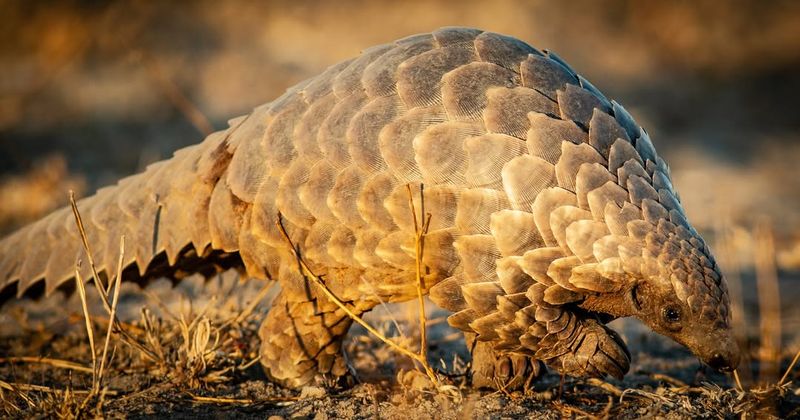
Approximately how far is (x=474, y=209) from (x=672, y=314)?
2.87 feet

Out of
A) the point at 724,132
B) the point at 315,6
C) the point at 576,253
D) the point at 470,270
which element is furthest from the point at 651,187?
the point at 315,6

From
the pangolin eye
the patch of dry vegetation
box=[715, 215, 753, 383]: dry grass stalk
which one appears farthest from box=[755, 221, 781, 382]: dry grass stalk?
the pangolin eye

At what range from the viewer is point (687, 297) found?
10.1 ft

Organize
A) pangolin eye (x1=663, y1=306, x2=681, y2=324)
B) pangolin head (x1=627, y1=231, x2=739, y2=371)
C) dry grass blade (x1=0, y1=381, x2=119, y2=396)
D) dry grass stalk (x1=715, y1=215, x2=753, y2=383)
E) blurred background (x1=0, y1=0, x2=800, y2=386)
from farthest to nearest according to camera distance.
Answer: blurred background (x1=0, y1=0, x2=800, y2=386) < dry grass stalk (x1=715, y1=215, x2=753, y2=383) < dry grass blade (x1=0, y1=381, x2=119, y2=396) < pangolin eye (x1=663, y1=306, x2=681, y2=324) < pangolin head (x1=627, y1=231, x2=739, y2=371)

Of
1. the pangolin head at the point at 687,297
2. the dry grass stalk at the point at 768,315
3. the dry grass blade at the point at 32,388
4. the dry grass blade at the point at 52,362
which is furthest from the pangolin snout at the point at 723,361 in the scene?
the dry grass blade at the point at 52,362

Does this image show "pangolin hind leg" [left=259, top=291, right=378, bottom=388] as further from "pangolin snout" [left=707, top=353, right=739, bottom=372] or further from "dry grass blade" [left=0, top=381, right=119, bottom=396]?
"pangolin snout" [left=707, top=353, right=739, bottom=372]

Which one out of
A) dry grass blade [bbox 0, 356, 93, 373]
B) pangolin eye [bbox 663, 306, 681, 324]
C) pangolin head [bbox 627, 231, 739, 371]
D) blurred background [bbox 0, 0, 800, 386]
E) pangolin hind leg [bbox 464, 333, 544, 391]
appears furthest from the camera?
blurred background [bbox 0, 0, 800, 386]

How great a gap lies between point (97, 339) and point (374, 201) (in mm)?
2183

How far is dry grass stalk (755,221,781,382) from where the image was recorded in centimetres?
461

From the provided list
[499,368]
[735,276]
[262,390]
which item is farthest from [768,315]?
[262,390]

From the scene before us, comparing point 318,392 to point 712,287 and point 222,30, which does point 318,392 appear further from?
point 222,30

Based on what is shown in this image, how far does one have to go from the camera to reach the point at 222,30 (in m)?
13.5

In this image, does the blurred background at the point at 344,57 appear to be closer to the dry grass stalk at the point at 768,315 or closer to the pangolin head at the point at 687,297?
the dry grass stalk at the point at 768,315

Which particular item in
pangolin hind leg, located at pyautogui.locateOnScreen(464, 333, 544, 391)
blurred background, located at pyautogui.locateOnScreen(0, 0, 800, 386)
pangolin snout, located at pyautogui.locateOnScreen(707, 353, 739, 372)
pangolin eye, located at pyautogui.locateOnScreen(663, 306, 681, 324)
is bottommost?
pangolin hind leg, located at pyautogui.locateOnScreen(464, 333, 544, 391)
